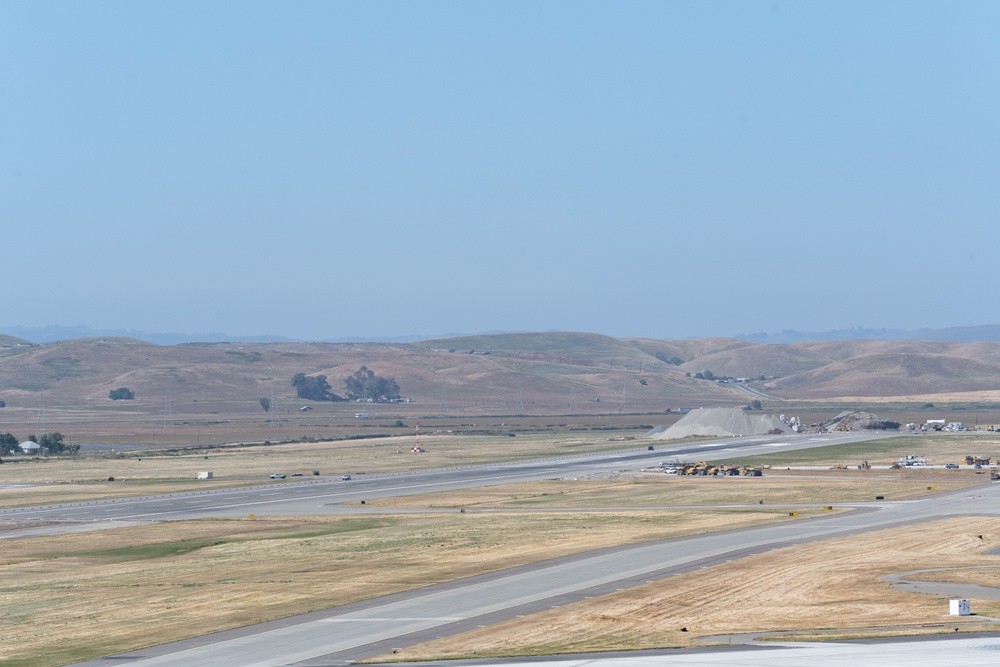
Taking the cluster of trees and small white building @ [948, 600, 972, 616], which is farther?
the cluster of trees

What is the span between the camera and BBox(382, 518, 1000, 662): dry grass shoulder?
44.8 meters

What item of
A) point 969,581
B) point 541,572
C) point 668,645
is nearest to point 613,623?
point 668,645

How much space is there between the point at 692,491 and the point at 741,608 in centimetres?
6337

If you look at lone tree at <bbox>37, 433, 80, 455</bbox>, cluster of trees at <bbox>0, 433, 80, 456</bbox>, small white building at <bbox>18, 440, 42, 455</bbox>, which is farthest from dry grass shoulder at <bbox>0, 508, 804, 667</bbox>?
small white building at <bbox>18, 440, 42, 455</bbox>

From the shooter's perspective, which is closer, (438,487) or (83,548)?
(83,548)

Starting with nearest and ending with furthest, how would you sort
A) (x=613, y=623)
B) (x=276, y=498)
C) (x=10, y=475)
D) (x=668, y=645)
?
(x=668, y=645)
(x=613, y=623)
(x=276, y=498)
(x=10, y=475)

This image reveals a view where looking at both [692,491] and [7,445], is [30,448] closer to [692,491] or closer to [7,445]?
[7,445]

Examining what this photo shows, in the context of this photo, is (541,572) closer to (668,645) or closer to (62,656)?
(668,645)

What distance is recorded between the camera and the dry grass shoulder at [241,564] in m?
51.7

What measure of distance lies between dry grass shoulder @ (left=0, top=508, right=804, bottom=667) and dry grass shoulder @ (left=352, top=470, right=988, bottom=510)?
9.14 meters

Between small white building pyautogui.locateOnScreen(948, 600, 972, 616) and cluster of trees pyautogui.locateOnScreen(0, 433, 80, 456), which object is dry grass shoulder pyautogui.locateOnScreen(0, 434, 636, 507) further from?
small white building pyautogui.locateOnScreen(948, 600, 972, 616)

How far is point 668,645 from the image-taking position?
143 ft

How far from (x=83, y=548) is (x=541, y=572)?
112 feet

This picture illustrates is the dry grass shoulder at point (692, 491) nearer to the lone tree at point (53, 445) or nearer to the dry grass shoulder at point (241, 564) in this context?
the dry grass shoulder at point (241, 564)
